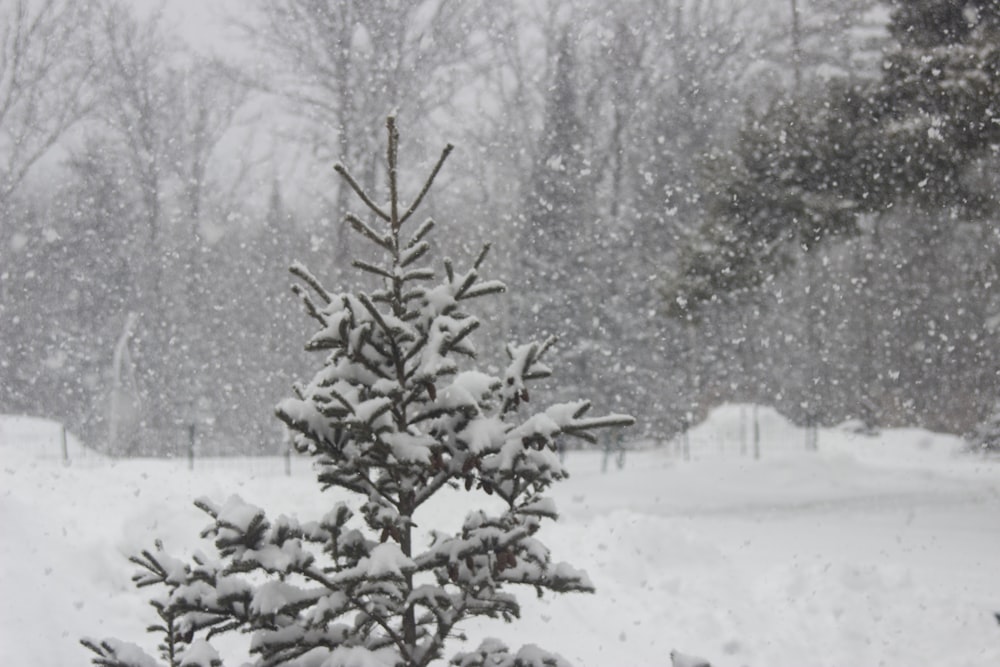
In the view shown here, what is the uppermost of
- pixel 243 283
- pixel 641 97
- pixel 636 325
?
pixel 641 97

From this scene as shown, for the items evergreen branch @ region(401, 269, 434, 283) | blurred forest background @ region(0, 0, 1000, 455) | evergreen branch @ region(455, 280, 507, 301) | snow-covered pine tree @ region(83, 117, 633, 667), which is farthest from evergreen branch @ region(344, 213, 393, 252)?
blurred forest background @ region(0, 0, 1000, 455)

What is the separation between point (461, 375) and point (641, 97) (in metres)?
30.9

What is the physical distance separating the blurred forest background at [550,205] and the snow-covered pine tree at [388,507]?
11118mm

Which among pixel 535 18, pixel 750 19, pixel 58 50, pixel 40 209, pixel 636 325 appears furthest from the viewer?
pixel 40 209

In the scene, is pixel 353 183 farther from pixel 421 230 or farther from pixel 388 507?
pixel 388 507

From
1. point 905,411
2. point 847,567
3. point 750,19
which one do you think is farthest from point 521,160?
point 847,567

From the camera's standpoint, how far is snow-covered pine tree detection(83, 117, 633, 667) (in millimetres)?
3016

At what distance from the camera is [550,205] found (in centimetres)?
2761

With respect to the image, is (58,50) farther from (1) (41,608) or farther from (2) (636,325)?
(1) (41,608)

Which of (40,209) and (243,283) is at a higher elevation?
(40,209)

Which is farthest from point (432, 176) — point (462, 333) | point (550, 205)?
point (550, 205)

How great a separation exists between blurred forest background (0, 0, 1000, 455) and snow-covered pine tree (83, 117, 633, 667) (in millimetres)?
11118

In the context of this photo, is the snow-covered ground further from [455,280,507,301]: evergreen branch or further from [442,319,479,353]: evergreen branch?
[442,319,479,353]: evergreen branch

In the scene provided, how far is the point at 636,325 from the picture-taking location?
28000 mm
